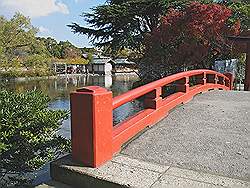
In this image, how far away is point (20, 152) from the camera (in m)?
3.79

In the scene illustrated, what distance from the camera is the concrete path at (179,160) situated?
286 centimetres

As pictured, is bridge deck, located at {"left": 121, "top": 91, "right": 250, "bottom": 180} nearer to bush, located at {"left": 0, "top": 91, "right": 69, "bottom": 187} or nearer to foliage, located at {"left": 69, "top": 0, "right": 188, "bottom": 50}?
bush, located at {"left": 0, "top": 91, "right": 69, "bottom": 187}

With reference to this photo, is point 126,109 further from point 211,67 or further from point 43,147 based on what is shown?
point 43,147

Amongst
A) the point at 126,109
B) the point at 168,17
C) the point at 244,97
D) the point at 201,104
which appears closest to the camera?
the point at 201,104

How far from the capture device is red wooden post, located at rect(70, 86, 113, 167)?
305 centimetres

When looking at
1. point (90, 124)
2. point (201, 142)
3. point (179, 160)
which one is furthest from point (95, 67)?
point (90, 124)

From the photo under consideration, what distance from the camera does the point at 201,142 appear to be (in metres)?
3.92

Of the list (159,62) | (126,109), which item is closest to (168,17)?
(159,62)

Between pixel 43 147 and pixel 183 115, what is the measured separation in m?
2.55

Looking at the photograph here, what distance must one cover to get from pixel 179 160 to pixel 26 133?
6.14 ft

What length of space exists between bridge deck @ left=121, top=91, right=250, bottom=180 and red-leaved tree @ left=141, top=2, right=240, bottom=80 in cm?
895

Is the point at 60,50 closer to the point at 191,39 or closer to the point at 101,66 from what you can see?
the point at 101,66

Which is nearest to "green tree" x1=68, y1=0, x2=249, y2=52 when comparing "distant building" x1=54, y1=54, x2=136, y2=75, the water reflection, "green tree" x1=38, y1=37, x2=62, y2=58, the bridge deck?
the water reflection

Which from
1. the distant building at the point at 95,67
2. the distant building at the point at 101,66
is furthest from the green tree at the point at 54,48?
the distant building at the point at 101,66
